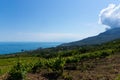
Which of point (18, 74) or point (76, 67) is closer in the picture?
point (18, 74)

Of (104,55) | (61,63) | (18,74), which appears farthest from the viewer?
(104,55)

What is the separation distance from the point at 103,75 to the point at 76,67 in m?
5.03

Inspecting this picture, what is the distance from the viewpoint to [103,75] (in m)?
23.8

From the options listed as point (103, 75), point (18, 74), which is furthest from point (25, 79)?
point (103, 75)

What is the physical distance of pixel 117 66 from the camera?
2755cm

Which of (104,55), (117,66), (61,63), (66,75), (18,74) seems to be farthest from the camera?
(104,55)

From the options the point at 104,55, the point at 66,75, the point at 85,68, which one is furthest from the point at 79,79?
the point at 104,55

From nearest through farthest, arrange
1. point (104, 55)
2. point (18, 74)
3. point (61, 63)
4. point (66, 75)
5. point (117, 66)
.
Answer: point (18, 74) < point (66, 75) < point (61, 63) < point (117, 66) < point (104, 55)

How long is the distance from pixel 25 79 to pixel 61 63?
482 cm

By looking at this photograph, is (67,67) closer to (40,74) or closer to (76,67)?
(76,67)

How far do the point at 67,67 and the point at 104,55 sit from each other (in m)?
10.7

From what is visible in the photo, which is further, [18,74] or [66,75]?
[66,75]

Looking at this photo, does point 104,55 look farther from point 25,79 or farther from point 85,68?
point 25,79

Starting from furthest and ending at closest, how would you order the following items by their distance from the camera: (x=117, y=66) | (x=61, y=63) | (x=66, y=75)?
1. (x=117, y=66)
2. (x=61, y=63)
3. (x=66, y=75)
